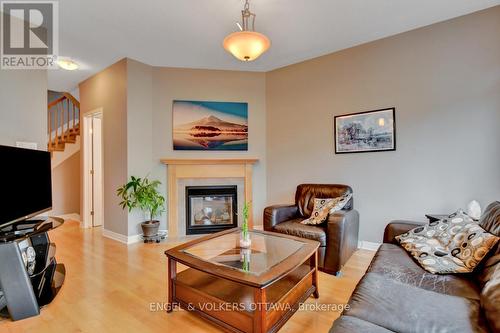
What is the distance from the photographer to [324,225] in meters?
2.79

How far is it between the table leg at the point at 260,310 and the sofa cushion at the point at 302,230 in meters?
1.26

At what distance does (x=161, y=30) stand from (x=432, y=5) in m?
2.98

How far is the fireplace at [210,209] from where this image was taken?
13.6 feet

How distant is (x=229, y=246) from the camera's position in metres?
2.25

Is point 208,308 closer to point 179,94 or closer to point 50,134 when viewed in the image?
point 179,94

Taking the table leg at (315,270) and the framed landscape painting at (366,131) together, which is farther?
the framed landscape painting at (366,131)

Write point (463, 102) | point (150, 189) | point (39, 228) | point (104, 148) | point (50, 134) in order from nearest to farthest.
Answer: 1. point (39, 228)
2. point (463, 102)
3. point (150, 189)
4. point (104, 148)
5. point (50, 134)

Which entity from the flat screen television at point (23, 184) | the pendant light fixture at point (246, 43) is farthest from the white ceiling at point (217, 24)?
the flat screen television at point (23, 184)

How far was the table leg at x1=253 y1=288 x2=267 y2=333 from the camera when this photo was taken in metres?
1.44

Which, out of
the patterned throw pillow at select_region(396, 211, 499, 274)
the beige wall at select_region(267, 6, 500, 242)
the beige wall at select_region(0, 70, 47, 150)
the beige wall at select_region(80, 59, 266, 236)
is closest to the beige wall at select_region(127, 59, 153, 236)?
the beige wall at select_region(80, 59, 266, 236)

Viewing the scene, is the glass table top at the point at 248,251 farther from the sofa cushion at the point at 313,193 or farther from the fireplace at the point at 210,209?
the fireplace at the point at 210,209

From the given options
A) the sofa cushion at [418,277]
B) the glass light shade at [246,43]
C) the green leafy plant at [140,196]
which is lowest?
the sofa cushion at [418,277]

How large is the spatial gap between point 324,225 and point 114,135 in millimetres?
3388

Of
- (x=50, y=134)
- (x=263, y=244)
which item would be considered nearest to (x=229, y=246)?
(x=263, y=244)
